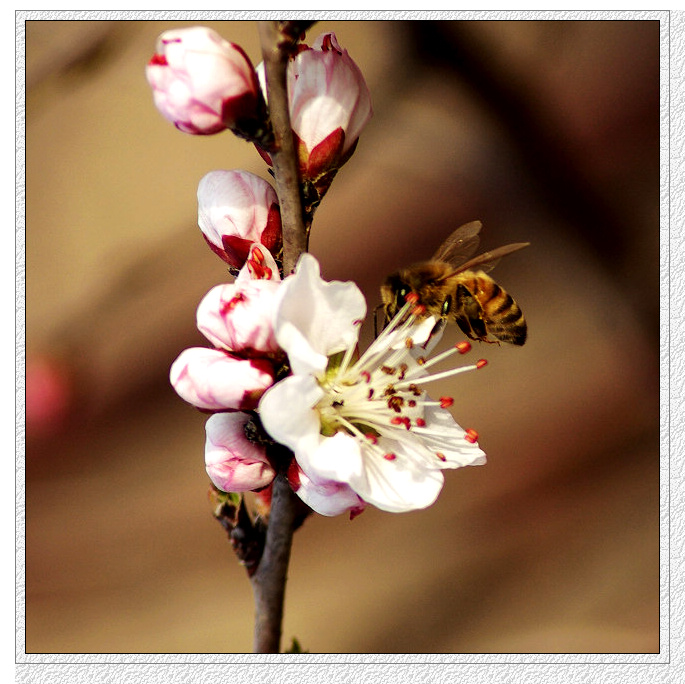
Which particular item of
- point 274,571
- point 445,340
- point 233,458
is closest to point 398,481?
point 233,458

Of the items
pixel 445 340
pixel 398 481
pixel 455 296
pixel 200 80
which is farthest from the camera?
pixel 445 340

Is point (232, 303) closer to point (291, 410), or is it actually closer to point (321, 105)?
point (291, 410)

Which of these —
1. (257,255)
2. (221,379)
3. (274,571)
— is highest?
(257,255)

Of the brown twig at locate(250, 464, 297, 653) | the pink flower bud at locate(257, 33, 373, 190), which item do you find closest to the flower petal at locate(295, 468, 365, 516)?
the brown twig at locate(250, 464, 297, 653)

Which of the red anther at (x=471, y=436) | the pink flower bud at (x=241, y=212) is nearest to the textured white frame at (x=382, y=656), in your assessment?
the pink flower bud at (x=241, y=212)

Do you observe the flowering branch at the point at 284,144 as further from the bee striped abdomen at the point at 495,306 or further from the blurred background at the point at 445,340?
the blurred background at the point at 445,340

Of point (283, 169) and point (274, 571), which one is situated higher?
point (283, 169)
